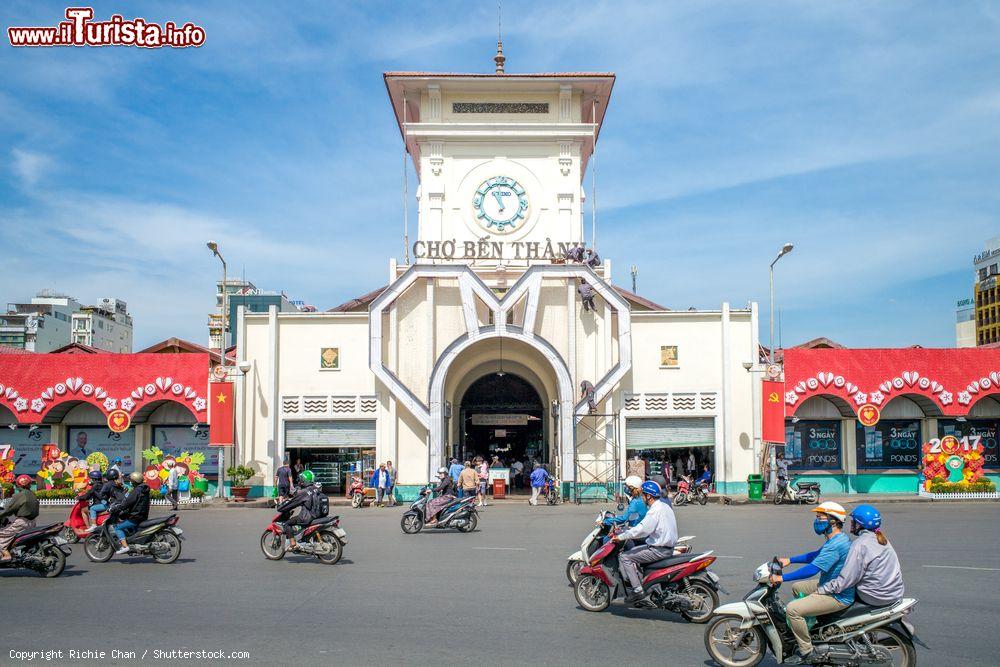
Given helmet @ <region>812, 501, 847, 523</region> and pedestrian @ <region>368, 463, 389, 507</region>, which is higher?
helmet @ <region>812, 501, 847, 523</region>

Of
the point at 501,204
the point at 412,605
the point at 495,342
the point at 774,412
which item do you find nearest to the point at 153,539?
the point at 412,605

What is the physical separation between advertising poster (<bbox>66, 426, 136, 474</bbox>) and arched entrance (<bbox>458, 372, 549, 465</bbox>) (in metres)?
12.9

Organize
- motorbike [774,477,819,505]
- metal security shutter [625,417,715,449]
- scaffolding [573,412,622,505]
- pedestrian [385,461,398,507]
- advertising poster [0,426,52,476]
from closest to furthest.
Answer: motorbike [774,477,819,505]
pedestrian [385,461,398,507]
scaffolding [573,412,622,505]
metal security shutter [625,417,715,449]
advertising poster [0,426,52,476]

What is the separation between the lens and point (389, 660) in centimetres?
878

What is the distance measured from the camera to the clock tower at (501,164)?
108ft

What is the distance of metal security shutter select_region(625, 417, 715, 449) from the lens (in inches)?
1228

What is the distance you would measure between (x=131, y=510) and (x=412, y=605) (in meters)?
6.57

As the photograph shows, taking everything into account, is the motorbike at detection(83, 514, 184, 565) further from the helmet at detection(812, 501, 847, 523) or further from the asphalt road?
the helmet at detection(812, 501, 847, 523)

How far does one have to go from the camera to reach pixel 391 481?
98.1 feet

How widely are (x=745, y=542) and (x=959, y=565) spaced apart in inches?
166

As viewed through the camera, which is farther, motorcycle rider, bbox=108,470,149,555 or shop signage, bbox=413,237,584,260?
shop signage, bbox=413,237,584,260

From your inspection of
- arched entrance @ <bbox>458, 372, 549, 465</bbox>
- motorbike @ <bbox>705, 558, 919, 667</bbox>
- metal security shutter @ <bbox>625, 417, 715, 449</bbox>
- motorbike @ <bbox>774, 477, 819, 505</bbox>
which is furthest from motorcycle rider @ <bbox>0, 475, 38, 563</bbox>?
motorbike @ <bbox>774, 477, 819, 505</bbox>

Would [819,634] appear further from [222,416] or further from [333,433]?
[222,416]

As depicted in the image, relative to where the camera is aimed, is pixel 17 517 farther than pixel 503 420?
No
